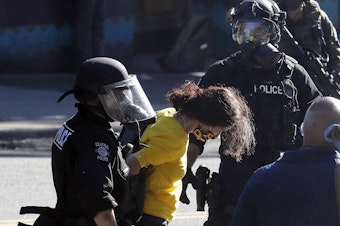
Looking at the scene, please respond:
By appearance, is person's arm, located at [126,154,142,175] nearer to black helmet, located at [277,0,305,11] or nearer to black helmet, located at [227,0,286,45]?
black helmet, located at [227,0,286,45]

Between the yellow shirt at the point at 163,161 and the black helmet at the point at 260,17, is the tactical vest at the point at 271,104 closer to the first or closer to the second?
the black helmet at the point at 260,17

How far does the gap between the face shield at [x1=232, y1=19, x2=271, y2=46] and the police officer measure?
150 cm

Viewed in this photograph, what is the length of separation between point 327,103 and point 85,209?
1.15 m

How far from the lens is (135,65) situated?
18.6 m

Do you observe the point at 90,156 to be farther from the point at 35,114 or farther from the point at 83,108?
the point at 35,114

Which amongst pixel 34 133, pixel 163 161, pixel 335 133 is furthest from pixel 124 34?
pixel 335 133

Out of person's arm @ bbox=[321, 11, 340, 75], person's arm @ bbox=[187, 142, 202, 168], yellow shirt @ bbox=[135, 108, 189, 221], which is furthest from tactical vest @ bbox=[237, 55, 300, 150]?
person's arm @ bbox=[321, 11, 340, 75]

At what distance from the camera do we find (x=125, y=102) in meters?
4.66

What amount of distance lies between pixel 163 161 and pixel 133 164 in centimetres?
17

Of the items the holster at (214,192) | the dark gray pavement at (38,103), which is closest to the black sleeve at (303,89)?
the holster at (214,192)

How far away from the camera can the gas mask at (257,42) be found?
5.87 m

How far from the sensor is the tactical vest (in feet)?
19.4

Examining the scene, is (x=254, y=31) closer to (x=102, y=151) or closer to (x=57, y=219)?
(x=102, y=151)

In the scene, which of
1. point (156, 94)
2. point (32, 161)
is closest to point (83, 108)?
point (32, 161)
